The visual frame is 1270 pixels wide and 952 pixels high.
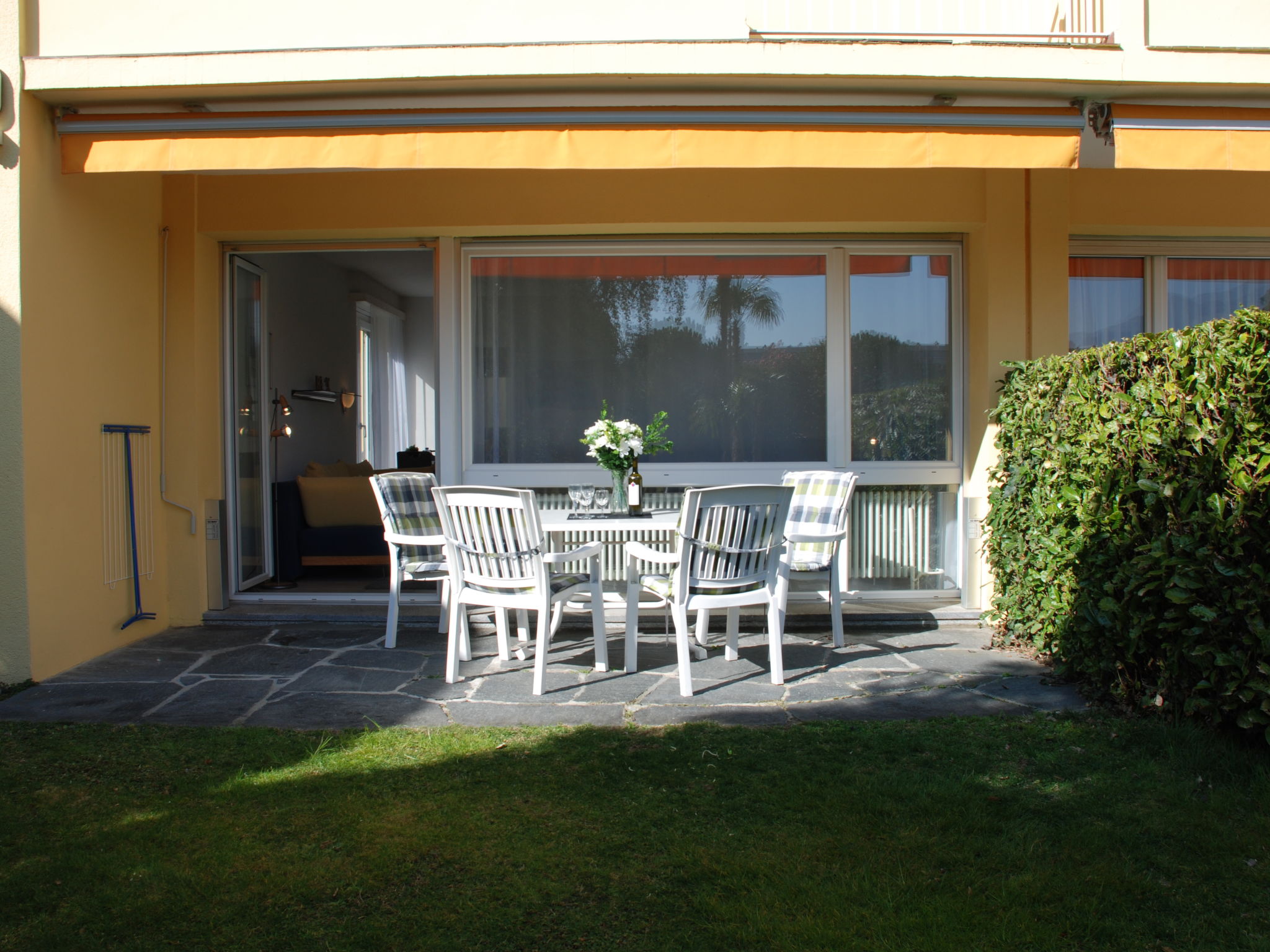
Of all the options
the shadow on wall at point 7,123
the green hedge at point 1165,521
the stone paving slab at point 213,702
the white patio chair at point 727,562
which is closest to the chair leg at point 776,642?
the white patio chair at point 727,562

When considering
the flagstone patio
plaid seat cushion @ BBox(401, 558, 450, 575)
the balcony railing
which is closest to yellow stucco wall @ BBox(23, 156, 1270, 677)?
the balcony railing

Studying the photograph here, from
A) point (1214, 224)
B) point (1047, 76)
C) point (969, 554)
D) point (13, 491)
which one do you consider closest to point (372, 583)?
point (13, 491)

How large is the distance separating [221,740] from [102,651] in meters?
2.04

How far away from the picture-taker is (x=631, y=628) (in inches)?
187

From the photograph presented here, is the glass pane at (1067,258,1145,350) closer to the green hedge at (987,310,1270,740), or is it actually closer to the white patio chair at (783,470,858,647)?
the green hedge at (987,310,1270,740)

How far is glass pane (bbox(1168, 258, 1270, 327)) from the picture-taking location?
259 inches

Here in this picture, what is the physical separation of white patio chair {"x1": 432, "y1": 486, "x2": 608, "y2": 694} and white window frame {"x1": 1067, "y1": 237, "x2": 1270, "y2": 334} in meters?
4.21

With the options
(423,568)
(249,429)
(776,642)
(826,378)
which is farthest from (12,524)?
(826,378)

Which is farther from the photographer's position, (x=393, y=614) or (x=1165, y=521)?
(x=393, y=614)

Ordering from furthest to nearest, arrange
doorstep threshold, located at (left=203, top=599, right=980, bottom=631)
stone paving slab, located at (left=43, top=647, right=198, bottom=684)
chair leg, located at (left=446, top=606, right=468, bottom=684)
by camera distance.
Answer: doorstep threshold, located at (left=203, top=599, right=980, bottom=631)
stone paving slab, located at (left=43, top=647, right=198, bottom=684)
chair leg, located at (left=446, top=606, right=468, bottom=684)

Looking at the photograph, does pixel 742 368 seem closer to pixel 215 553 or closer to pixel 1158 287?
pixel 1158 287

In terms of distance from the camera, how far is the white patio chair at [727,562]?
170 inches

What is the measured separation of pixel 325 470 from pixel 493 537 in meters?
4.85

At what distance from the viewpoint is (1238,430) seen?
3.30m
